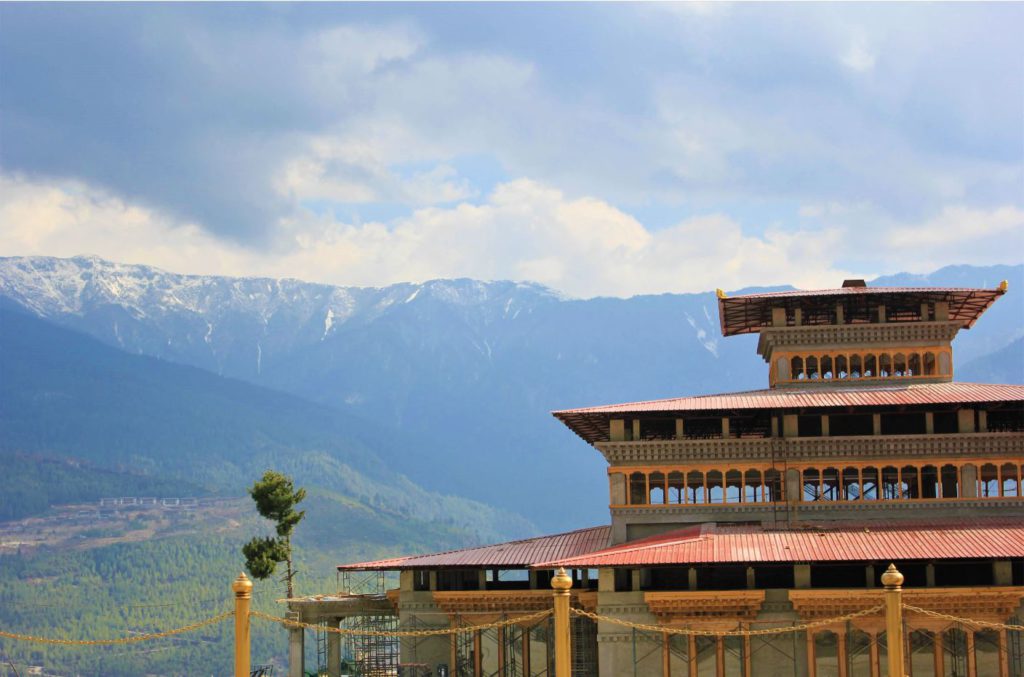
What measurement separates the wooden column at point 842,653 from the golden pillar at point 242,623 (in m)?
24.7

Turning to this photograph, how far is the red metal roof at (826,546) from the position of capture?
53.8m

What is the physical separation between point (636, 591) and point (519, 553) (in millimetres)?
6619

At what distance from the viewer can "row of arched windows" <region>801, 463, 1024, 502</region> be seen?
203ft

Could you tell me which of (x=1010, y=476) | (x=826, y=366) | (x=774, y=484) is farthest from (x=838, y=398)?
(x=1010, y=476)

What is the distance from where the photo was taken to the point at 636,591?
56469mm

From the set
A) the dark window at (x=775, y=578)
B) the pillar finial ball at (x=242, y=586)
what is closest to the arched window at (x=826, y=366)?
the dark window at (x=775, y=578)

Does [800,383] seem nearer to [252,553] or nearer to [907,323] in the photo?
[907,323]

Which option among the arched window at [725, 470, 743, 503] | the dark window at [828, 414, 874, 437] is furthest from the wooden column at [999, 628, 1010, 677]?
the arched window at [725, 470, 743, 503]

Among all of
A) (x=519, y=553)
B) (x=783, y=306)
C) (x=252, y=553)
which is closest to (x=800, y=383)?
(x=783, y=306)

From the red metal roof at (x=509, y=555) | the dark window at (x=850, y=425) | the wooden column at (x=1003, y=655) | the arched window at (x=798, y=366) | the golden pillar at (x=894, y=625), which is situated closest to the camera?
the golden pillar at (x=894, y=625)

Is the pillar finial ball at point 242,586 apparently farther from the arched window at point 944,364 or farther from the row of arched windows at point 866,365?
the arched window at point 944,364

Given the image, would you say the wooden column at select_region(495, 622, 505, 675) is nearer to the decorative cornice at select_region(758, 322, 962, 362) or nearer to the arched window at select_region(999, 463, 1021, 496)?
the decorative cornice at select_region(758, 322, 962, 362)

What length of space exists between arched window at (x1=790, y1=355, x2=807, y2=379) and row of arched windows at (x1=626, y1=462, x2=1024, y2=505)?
21.5ft

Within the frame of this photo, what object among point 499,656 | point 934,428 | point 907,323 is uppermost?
point 907,323
